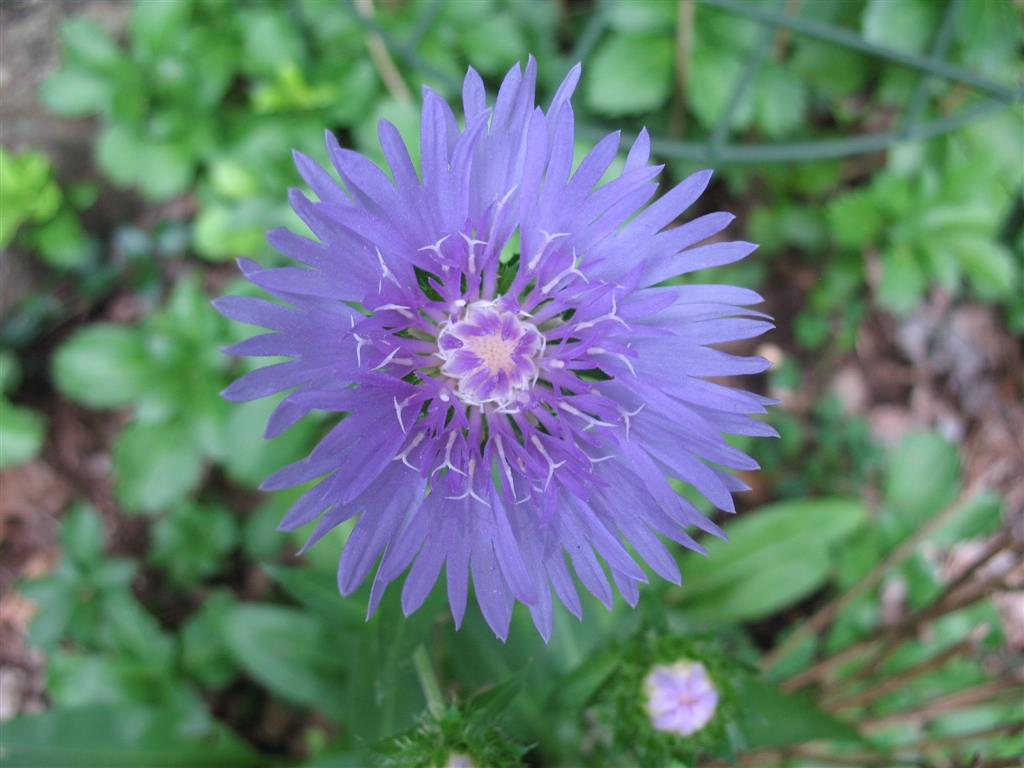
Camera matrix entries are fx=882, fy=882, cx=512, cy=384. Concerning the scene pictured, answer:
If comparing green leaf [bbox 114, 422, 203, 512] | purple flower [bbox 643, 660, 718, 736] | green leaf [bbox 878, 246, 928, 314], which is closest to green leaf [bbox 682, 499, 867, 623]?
green leaf [bbox 878, 246, 928, 314]

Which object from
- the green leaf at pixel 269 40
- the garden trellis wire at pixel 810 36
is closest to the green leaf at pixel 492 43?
the garden trellis wire at pixel 810 36

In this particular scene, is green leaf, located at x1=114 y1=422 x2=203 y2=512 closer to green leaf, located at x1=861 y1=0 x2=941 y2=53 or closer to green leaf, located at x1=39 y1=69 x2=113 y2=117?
green leaf, located at x1=39 y1=69 x2=113 y2=117

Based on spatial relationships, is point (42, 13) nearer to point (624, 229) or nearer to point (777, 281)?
point (624, 229)

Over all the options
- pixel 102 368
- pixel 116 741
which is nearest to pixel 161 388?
pixel 102 368

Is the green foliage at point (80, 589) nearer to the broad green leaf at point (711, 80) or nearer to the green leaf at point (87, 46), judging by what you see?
the green leaf at point (87, 46)

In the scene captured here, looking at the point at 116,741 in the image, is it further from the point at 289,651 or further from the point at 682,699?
the point at 682,699

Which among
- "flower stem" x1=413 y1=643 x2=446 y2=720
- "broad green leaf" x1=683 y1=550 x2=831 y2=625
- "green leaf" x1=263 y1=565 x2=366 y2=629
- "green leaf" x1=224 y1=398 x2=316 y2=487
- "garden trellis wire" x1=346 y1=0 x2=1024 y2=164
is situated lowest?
"flower stem" x1=413 y1=643 x2=446 y2=720
